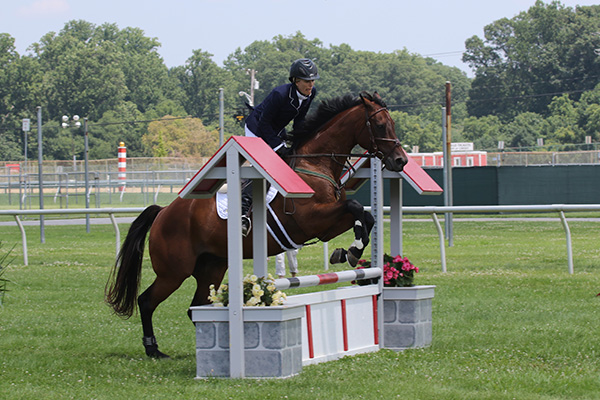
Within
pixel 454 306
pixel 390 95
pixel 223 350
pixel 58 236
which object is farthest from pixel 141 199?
pixel 390 95

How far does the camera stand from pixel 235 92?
96.9 meters

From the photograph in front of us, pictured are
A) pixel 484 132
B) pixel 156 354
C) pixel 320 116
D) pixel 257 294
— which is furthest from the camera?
pixel 484 132

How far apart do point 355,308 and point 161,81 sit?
319ft

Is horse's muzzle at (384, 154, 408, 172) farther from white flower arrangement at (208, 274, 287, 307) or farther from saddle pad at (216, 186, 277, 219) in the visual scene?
white flower arrangement at (208, 274, 287, 307)

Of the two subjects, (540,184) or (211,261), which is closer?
(211,261)

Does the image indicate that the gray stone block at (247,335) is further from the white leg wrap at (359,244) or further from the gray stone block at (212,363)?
the white leg wrap at (359,244)

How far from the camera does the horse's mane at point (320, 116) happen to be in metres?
7.34

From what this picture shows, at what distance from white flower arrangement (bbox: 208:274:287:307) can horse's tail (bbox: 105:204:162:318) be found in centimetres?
199

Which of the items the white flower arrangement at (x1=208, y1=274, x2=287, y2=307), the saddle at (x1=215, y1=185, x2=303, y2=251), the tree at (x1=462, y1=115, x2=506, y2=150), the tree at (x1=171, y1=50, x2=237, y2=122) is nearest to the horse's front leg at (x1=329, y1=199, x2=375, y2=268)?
the saddle at (x1=215, y1=185, x2=303, y2=251)

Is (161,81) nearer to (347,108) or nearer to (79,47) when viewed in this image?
(79,47)

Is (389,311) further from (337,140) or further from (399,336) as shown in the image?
(337,140)

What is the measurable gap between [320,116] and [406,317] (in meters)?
1.95

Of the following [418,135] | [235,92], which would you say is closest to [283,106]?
[418,135]

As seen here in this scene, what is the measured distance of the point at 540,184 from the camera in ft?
103
